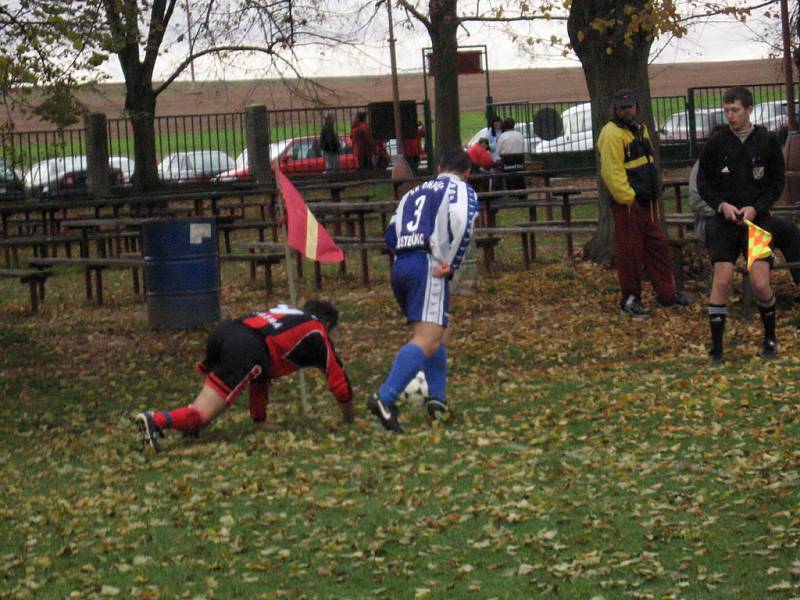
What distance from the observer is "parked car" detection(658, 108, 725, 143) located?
33719 mm

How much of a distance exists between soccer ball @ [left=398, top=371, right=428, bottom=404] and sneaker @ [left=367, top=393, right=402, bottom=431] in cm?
53

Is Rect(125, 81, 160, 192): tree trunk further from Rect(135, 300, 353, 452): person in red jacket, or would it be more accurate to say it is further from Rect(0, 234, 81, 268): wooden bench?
Rect(135, 300, 353, 452): person in red jacket

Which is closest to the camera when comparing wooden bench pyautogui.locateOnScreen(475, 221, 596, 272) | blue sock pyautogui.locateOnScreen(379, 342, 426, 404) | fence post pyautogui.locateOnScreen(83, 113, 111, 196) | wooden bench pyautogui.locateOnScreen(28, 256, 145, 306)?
blue sock pyautogui.locateOnScreen(379, 342, 426, 404)

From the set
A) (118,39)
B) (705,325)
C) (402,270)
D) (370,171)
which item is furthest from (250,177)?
(402,270)

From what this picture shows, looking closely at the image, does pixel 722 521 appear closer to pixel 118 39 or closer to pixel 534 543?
pixel 534 543

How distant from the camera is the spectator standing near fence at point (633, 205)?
14.0 m

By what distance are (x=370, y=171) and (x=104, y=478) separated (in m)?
23.7

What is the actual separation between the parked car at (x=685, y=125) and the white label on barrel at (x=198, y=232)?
19.8 meters

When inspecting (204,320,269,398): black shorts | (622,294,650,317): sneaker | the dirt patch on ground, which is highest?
the dirt patch on ground

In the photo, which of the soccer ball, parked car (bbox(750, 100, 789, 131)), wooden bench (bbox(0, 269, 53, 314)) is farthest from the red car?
the soccer ball

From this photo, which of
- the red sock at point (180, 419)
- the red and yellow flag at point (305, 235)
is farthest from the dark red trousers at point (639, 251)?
the red sock at point (180, 419)

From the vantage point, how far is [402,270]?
A: 9562 millimetres

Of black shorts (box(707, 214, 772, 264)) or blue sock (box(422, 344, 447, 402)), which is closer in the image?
blue sock (box(422, 344, 447, 402))

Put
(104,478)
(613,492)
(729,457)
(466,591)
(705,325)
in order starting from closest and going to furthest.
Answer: (466,591) → (613,492) → (729,457) → (104,478) → (705,325)
